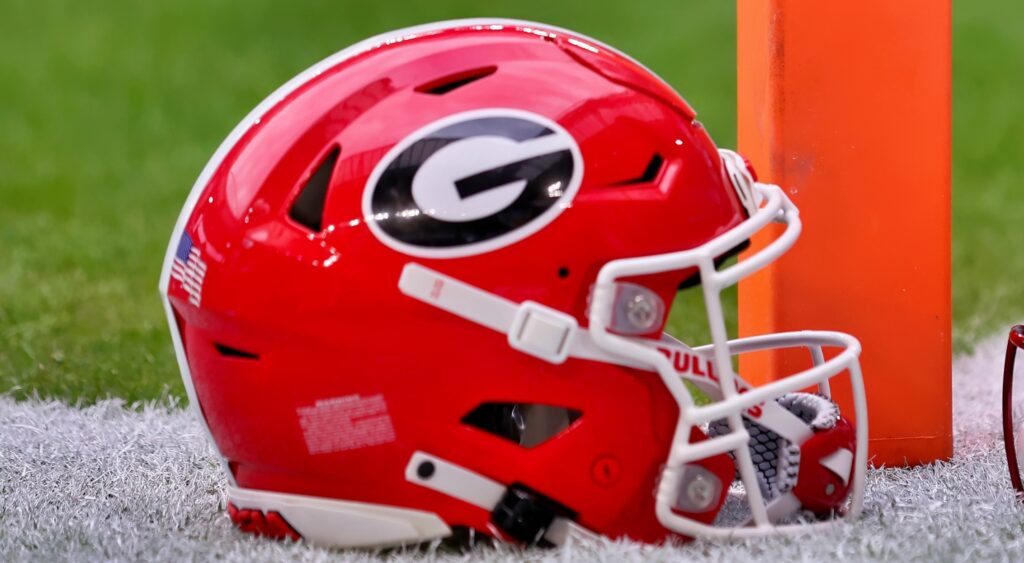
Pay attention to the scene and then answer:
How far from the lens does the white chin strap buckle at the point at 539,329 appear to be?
1360 millimetres

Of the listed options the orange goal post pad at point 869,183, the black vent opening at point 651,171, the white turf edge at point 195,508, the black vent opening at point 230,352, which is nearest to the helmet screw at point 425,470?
the white turf edge at point 195,508

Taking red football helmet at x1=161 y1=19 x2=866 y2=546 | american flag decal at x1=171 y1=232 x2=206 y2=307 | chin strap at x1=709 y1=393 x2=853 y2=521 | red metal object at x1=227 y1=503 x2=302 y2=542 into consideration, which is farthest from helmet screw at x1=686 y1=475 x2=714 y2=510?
american flag decal at x1=171 y1=232 x2=206 y2=307

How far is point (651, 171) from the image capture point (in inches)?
56.2

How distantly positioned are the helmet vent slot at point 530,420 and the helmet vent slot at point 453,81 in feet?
1.20

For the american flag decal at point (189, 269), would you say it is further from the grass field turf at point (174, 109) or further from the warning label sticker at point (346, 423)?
the grass field turf at point (174, 109)

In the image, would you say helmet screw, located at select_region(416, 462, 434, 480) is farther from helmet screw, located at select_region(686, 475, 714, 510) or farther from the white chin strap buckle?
helmet screw, located at select_region(686, 475, 714, 510)

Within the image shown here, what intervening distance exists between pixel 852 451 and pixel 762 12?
67 cm

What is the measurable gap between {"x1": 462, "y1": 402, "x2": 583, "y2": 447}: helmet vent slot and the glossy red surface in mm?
58

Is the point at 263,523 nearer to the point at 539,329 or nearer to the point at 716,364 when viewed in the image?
the point at 539,329

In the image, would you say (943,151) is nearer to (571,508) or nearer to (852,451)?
(852,451)

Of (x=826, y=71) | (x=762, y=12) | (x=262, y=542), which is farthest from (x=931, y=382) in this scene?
(x=262, y=542)

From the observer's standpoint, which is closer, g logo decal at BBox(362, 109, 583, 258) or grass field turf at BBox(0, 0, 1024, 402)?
g logo decal at BBox(362, 109, 583, 258)

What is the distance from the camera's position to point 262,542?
1491 millimetres

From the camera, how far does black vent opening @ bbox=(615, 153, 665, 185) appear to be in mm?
1417
